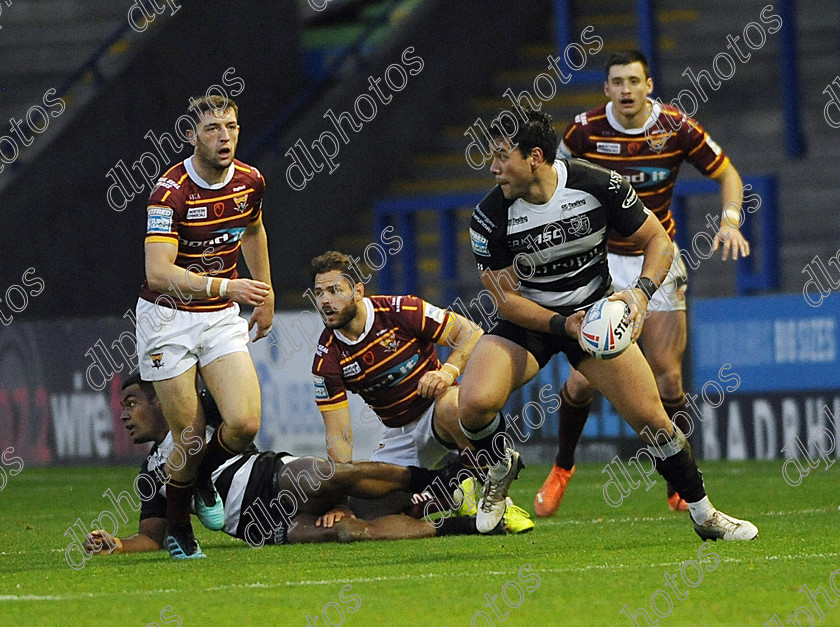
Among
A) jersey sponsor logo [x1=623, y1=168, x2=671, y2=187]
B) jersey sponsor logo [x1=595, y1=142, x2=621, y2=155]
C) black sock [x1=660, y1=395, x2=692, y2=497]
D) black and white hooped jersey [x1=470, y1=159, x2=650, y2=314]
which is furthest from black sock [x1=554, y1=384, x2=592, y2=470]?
black and white hooped jersey [x1=470, y1=159, x2=650, y2=314]

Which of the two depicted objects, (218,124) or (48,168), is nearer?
(218,124)

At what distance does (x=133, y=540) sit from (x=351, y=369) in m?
1.37

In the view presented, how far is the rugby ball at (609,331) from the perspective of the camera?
6.28 m

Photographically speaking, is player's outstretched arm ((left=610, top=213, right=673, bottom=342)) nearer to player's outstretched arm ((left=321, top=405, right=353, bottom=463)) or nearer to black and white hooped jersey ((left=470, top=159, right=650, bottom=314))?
black and white hooped jersey ((left=470, top=159, right=650, bottom=314))

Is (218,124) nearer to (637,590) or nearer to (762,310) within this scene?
(637,590)

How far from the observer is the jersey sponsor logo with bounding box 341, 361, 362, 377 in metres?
7.79

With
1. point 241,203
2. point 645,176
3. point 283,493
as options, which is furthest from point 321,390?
point 645,176

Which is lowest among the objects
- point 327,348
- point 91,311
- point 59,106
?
point 91,311

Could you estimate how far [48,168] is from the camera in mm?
17266

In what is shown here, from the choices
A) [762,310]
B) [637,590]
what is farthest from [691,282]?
Answer: [637,590]

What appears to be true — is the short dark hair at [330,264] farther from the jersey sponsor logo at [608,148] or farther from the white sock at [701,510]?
the white sock at [701,510]

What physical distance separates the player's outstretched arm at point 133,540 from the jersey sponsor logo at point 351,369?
1.15 meters

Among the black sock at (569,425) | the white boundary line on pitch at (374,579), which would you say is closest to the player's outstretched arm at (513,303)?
the white boundary line on pitch at (374,579)

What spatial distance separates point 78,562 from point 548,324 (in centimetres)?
234
